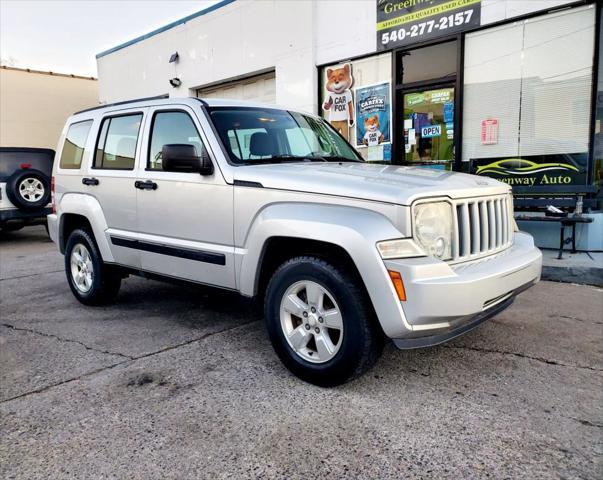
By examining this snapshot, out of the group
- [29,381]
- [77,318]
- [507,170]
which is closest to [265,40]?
[507,170]

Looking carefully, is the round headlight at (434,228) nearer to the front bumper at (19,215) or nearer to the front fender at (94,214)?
the front fender at (94,214)

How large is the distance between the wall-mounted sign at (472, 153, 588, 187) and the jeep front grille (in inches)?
169

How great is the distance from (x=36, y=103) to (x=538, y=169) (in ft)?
59.3

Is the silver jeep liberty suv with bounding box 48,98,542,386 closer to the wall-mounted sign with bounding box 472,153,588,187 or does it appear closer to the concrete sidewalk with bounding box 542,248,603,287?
the concrete sidewalk with bounding box 542,248,603,287

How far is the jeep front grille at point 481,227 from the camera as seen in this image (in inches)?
116

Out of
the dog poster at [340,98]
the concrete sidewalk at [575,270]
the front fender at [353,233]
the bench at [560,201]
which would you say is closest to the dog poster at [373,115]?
the dog poster at [340,98]

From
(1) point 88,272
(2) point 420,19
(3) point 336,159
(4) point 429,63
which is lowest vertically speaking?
(1) point 88,272

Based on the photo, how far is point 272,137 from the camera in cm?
396

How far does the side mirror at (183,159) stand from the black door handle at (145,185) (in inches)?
21.4

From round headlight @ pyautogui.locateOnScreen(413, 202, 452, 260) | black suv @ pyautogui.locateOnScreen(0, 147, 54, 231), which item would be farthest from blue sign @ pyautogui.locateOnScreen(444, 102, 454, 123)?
black suv @ pyautogui.locateOnScreen(0, 147, 54, 231)

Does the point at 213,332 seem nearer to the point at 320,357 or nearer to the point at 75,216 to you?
the point at 320,357

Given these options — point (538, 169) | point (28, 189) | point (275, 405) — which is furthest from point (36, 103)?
point (275, 405)

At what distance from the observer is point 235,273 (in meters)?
3.48

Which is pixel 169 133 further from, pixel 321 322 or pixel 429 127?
pixel 429 127
